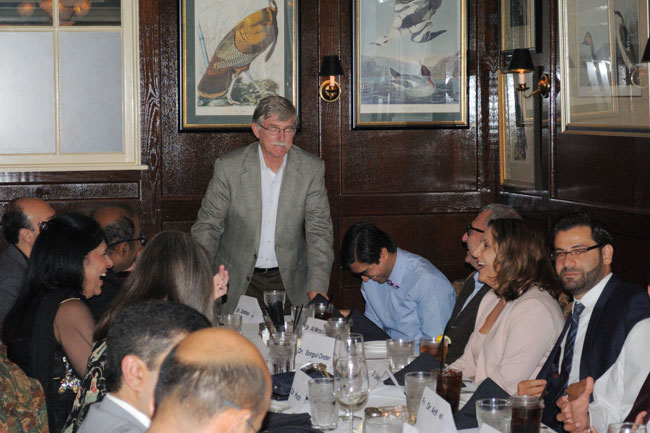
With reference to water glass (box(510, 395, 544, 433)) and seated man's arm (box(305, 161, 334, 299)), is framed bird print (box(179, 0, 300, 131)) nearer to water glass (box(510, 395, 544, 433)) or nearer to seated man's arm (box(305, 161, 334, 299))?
seated man's arm (box(305, 161, 334, 299))

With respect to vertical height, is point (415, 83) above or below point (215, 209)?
above

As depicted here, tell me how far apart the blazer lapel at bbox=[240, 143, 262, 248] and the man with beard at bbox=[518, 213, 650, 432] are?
6.88ft

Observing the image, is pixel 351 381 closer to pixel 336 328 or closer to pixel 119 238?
pixel 336 328

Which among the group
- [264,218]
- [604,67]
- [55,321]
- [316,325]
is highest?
[604,67]

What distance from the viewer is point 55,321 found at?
2.70 m

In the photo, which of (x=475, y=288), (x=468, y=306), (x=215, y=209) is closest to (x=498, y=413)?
(x=468, y=306)

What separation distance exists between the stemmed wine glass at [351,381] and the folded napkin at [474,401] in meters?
0.26

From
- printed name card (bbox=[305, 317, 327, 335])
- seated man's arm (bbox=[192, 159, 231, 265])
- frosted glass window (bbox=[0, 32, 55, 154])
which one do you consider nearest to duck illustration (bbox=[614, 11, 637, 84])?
printed name card (bbox=[305, 317, 327, 335])

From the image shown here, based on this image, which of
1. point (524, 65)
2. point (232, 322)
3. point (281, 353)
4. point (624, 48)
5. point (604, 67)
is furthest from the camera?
point (524, 65)

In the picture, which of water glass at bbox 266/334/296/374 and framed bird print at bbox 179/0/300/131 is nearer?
water glass at bbox 266/334/296/374

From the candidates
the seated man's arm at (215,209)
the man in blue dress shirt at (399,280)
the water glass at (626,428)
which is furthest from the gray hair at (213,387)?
the seated man's arm at (215,209)

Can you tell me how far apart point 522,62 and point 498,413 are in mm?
3535

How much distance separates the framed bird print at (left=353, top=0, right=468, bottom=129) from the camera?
19.4ft

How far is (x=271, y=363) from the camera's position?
290cm
